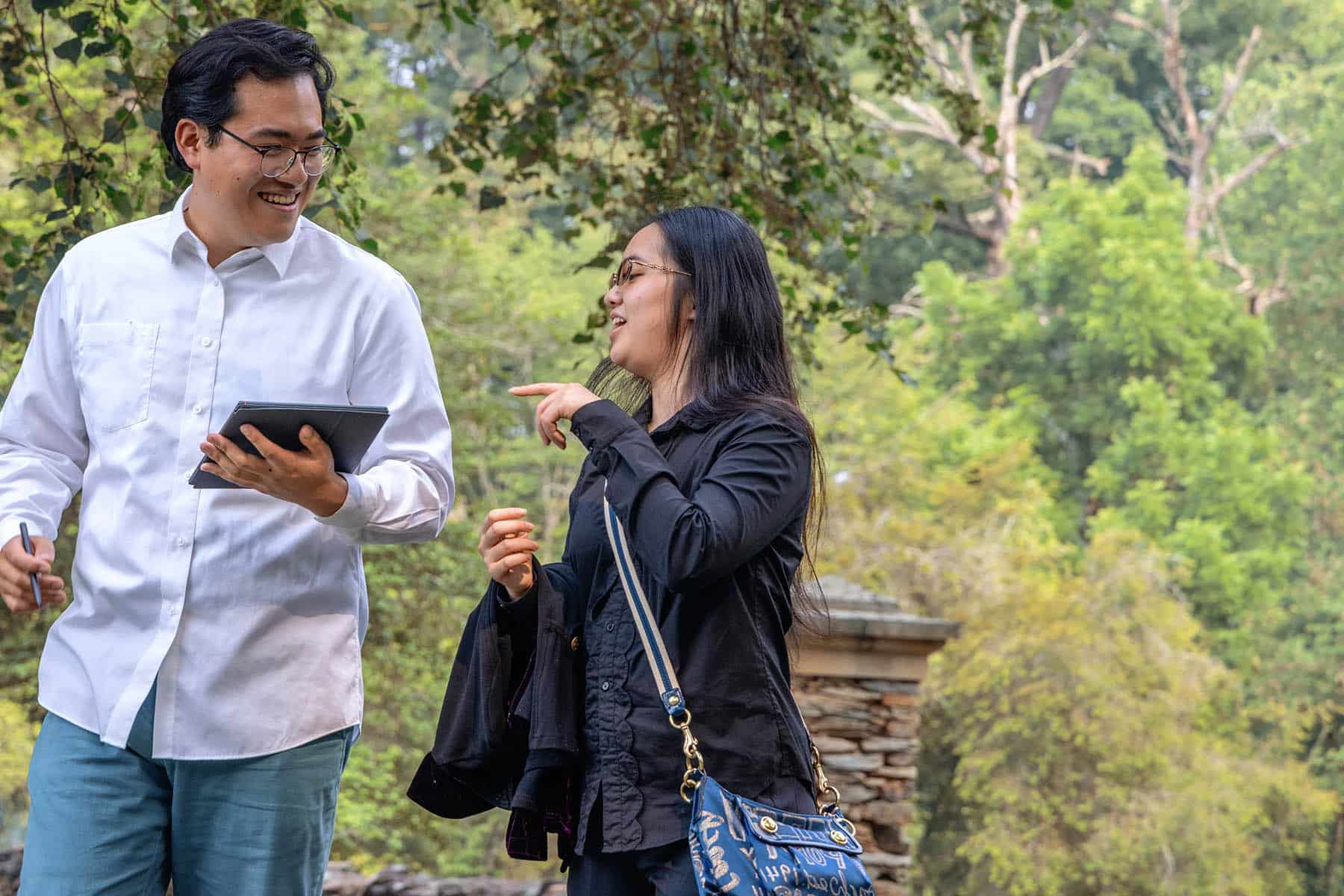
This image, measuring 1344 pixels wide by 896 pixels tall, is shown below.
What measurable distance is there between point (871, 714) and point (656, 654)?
472 cm

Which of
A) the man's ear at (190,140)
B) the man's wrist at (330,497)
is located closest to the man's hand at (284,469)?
the man's wrist at (330,497)

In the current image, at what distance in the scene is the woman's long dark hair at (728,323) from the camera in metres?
2.24

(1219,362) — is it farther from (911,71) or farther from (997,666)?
(911,71)

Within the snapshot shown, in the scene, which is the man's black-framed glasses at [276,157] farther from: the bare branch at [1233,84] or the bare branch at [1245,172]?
the bare branch at [1233,84]

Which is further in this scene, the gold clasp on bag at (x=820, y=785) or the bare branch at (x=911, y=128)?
the bare branch at (x=911, y=128)

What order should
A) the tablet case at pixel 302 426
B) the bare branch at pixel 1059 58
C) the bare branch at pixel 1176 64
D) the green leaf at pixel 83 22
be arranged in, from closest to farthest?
the tablet case at pixel 302 426 → the green leaf at pixel 83 22 → the bare branch at pixel 1059 58 → the bare branch at pixel 1176 64

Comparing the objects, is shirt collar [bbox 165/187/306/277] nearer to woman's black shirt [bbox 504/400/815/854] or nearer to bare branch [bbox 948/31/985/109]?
woman's black shirt [bbox 504/400/815/854]

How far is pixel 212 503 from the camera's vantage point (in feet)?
6.89

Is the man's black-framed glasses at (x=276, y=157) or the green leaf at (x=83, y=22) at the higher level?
the green leaf at (x=83, y=22)

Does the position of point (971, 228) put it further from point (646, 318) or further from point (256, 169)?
point (256, 169)

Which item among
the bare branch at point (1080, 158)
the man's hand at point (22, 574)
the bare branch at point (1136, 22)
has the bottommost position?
the man's hand at point (22, 574)

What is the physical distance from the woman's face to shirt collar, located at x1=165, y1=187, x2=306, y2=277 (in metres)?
0.47

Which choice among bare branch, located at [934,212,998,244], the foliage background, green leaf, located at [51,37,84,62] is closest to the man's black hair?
the foliage background

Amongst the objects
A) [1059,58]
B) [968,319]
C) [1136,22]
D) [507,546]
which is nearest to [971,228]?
[1059,58]
